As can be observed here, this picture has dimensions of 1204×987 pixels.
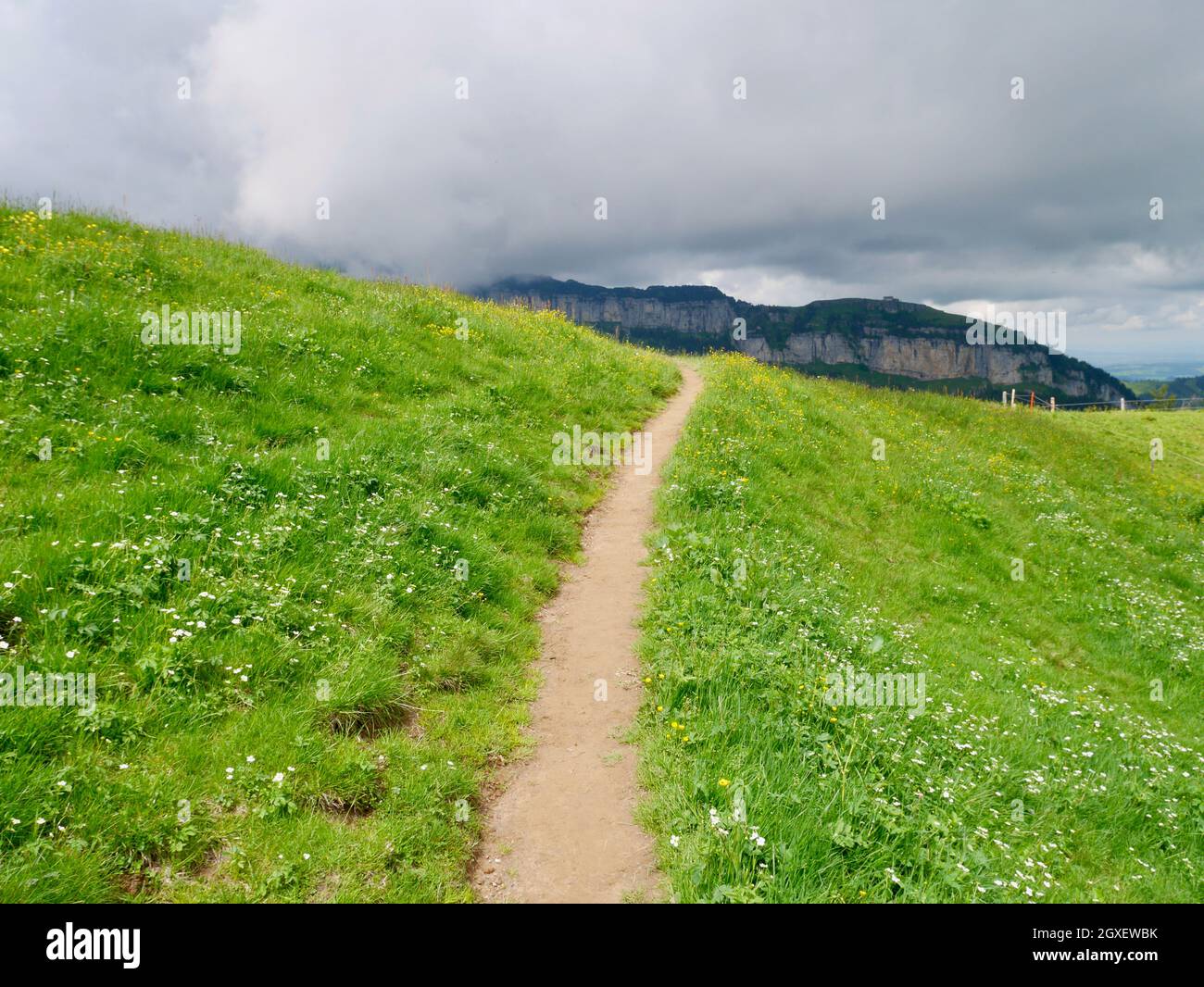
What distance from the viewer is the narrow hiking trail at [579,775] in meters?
4.89

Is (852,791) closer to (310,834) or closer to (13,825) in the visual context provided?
(310,834)

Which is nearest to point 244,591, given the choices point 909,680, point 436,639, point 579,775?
point 436,639

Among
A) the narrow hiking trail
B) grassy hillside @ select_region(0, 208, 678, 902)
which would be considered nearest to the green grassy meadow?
grassy hillside @ select_region(0, 208, 678, 902)

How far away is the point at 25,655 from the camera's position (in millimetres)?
5168

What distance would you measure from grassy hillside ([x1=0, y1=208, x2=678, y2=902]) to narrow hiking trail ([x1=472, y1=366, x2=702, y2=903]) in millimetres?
367

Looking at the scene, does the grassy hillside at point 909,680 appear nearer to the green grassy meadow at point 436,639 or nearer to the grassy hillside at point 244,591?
the green grassy meadow at point 436,639

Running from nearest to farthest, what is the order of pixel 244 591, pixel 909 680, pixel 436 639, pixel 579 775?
pixel 579 775 → pixel 244 591 → pixel 436 639 → pixel 909 680

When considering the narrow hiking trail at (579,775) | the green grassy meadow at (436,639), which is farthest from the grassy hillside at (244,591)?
the narrow hiking trail at (579,775)

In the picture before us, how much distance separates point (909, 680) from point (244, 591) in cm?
860

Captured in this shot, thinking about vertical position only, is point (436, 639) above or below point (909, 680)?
above

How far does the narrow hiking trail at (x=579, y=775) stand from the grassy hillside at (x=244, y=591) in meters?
0.37

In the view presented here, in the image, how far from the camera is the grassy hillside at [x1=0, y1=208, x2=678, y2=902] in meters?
4.48

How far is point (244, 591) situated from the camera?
6633 mm

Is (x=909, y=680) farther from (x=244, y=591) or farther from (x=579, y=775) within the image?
(x=244, y=591)
